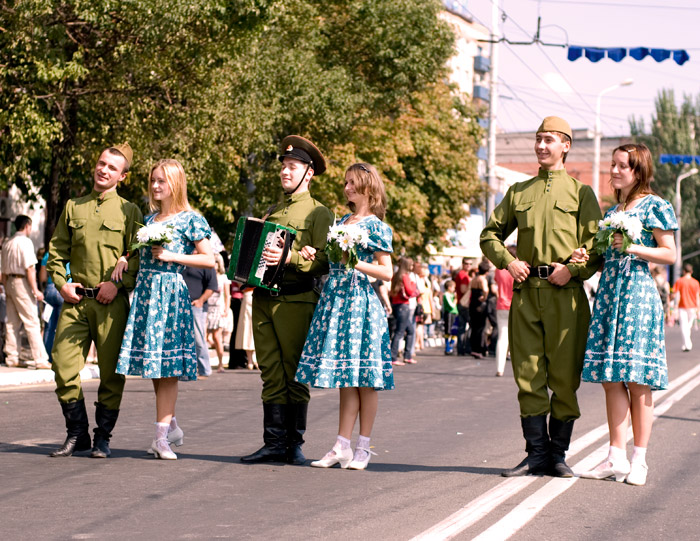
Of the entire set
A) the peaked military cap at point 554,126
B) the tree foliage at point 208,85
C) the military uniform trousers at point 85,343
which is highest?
the tree foliage at point 208,85

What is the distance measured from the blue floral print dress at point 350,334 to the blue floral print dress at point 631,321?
4.25 feet

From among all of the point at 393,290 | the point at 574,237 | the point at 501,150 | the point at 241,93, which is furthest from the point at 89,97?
the point at 501,150

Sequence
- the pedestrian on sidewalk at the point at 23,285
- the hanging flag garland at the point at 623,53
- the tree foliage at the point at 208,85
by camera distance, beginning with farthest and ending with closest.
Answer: the hanging flag garland at the point at 623,53 → the tree foliage at the point at 208,85 → the pedestrian on sidewalk at the point at 23,285

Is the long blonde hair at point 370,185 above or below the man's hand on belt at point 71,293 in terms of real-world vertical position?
above

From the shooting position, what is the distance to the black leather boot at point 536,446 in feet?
24.9

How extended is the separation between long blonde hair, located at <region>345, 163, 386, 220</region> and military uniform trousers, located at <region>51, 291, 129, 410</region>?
1.79 meters

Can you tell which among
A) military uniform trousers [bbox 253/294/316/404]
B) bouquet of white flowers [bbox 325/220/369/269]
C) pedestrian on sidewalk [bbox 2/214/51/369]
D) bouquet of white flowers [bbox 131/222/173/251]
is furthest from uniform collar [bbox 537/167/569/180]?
pedestrian on sidewalk [bbox 2/214/51/369]

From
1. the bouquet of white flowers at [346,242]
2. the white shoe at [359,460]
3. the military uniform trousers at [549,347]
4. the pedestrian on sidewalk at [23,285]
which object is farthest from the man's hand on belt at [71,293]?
the pedestrian on sidewalk at [23,285]

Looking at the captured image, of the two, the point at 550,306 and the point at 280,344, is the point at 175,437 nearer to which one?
Result: the point at 280,344

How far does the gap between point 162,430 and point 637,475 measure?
303 centimetres

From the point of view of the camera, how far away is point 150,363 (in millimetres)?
8062

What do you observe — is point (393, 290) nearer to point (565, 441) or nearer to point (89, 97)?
point (89, 97)

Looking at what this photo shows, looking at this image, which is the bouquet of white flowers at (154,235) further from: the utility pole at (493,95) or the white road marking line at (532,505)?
the utility pole at (493,95)

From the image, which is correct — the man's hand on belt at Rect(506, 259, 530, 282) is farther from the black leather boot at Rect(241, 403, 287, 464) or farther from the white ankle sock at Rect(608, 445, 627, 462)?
the black leather boot at Rect(241, 403, 287, 464)
